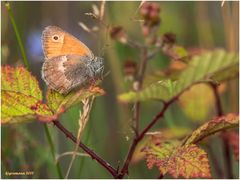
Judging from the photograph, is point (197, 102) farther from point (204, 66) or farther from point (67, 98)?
point (67, 98)

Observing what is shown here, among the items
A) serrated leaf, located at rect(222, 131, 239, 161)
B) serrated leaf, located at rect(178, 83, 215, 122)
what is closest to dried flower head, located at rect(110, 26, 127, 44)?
serrated leaf, located at rect(222, 131, 239, 161)

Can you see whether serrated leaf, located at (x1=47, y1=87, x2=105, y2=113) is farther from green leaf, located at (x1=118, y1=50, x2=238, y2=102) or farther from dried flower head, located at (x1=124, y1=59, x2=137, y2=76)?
dried flower head, located at (x1=124, y1=59, x2=137, y2=76)

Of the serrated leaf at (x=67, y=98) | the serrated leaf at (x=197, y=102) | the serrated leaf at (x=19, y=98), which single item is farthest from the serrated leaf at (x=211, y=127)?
the serrated leaf at (x=197, y=102)

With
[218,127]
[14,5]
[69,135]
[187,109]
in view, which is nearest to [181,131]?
[187,109]

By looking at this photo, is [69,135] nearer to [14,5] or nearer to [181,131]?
[181,131]

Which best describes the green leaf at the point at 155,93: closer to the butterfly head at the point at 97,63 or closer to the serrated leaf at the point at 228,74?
the butterfly head at the point at 97,63
